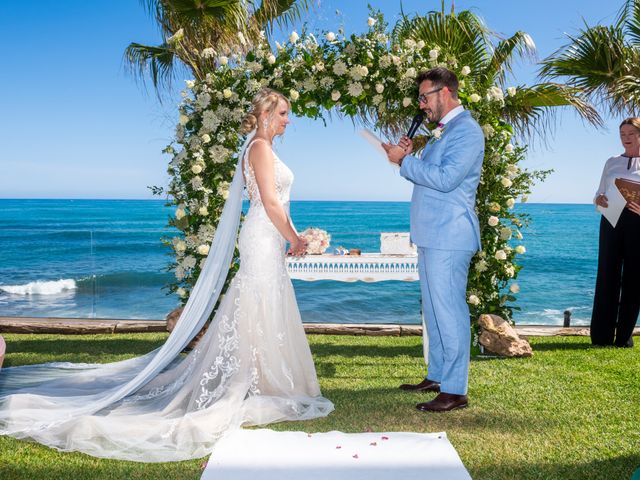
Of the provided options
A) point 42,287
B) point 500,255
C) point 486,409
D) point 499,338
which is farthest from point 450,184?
point 42,287

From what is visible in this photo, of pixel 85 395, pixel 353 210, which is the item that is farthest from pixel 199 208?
pixel 353 210

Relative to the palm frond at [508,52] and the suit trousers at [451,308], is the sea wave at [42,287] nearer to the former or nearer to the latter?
the palm frond at [508,52]

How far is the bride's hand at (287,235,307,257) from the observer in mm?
4195

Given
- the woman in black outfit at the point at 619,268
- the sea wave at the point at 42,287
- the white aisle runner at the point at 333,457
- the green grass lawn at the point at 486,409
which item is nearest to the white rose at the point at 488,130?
the woman in black outfit at the point at 619,268

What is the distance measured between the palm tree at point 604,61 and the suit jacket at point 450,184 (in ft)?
12.8

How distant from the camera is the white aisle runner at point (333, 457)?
2.87 meters

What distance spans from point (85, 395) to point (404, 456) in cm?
220

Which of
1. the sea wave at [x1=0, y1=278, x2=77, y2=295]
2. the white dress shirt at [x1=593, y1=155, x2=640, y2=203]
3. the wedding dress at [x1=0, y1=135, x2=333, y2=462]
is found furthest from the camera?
the sea wave at [x1=0, y1=278, x2=77, y2=295]

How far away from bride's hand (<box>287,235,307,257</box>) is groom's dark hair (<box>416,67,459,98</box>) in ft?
4.49

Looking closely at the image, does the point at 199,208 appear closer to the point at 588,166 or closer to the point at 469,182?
the point at 469,182

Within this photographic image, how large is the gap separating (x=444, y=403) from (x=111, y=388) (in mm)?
2252

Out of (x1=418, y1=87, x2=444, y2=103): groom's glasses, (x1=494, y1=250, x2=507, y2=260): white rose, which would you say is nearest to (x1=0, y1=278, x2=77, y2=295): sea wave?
(x1=494, y1=250, x2=507, y2=260): white rose

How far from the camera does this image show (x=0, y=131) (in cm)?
4438

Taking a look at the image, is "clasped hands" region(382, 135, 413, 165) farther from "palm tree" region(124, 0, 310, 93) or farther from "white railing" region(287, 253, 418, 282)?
"white railing" region(287, 253, 418, 282)
